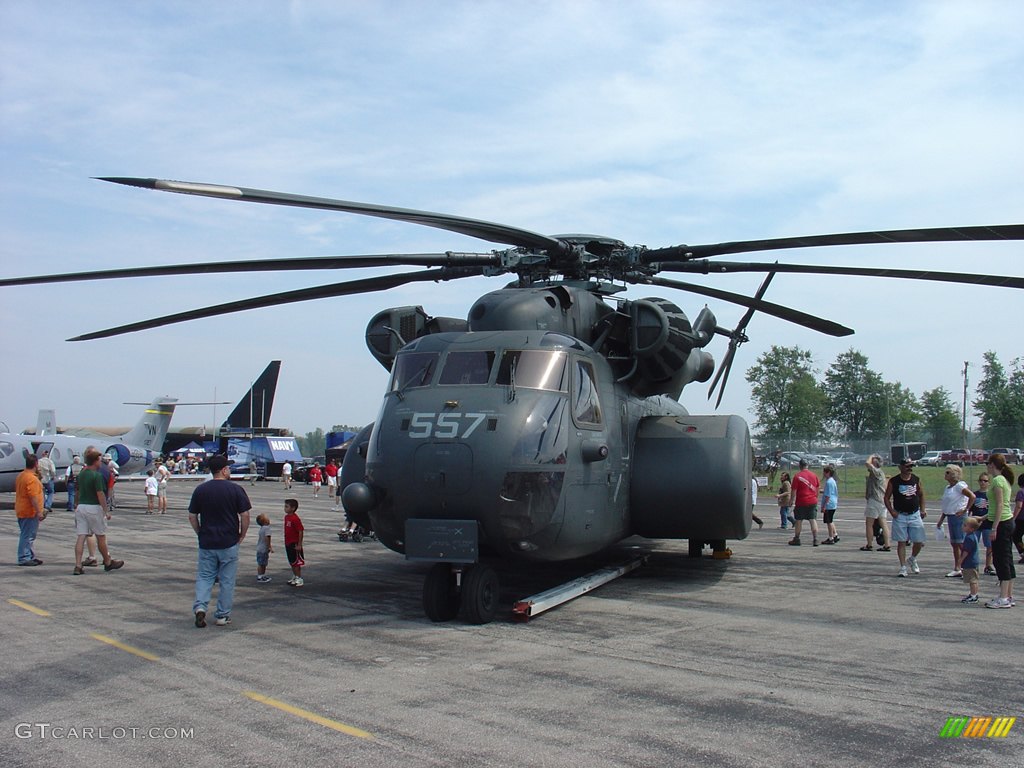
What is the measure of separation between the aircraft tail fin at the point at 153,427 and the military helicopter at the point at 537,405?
112 ft

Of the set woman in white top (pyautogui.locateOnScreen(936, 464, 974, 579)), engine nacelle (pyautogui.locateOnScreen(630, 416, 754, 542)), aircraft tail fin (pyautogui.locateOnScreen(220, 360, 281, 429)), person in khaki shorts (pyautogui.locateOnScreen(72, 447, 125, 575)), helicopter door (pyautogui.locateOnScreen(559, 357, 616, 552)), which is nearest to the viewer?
helicopter door (pyautogui.locateOnScreen(559, 357, 616, 552))

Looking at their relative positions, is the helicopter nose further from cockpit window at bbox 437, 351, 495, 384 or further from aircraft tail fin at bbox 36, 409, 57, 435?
aircraft tail fin at bbox 36, 409, 57, 435

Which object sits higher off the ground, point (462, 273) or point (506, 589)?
point (462, 273)

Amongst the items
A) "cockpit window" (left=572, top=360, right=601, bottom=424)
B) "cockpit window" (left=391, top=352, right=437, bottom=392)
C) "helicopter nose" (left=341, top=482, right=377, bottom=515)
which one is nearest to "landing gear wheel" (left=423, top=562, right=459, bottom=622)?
"helicopter nose" (left=341, top=482, right=377, bottom=515)

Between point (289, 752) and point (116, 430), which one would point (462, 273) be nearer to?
point (289, 752)

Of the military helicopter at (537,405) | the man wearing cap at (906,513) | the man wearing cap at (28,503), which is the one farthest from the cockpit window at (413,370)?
the man wearing cap at (906,513)

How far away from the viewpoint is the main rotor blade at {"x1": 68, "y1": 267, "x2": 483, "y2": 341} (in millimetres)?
10844

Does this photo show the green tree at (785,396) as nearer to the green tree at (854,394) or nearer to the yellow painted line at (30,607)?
the green tree at (854,394)

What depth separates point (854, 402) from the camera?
103188 mm

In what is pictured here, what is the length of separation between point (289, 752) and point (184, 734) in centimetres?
81

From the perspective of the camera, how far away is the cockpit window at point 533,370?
9.68 meters

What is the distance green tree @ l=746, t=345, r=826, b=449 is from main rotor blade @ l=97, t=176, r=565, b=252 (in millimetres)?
78582

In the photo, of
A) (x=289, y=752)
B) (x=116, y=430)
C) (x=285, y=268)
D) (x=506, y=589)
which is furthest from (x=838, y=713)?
(x=116, y=430)

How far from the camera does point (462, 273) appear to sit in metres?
11.6
